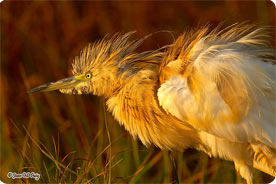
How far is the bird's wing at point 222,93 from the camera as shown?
1.58 metres

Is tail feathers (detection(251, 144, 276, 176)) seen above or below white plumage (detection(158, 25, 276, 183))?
below

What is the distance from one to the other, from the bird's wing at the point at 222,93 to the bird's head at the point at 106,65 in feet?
0.70

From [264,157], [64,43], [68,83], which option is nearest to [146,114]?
[68,83]

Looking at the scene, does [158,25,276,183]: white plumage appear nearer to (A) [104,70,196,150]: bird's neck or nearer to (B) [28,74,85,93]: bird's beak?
(A) [104,70,196,150]: bird's neck

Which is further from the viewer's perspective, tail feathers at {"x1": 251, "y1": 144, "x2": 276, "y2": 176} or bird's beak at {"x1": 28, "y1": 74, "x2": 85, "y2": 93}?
bird's beak at {"x1": 28, "y1": 74, "x2": 85, "y2": 93}

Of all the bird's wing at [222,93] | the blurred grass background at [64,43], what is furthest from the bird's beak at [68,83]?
the blurred grass background at [64,43]

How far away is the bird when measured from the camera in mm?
1596

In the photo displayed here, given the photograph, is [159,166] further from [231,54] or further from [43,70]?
[231,54]

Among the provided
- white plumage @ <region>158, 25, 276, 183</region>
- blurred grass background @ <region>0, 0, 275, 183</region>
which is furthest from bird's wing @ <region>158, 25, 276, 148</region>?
blurred grass background @ <region>0, 0, 275, 183</region>

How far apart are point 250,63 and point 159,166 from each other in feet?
6.66

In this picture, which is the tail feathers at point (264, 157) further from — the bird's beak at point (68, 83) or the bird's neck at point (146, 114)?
the bird's beak at point (68, 83)

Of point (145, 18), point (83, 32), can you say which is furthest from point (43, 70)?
point (145, 18)

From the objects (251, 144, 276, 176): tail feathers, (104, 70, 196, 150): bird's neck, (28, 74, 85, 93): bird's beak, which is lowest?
(251, 144, 276, 176): tail feathers

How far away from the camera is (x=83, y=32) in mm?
3795
